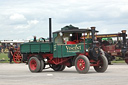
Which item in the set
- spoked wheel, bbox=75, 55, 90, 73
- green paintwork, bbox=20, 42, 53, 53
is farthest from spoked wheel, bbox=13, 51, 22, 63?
spoked wheel, bbox=75, 55, 90, 73

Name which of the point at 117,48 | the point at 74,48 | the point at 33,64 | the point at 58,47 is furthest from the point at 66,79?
the point at 117,48

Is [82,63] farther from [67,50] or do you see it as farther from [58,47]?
[58,47]

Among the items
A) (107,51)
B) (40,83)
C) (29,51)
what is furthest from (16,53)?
(40,83)

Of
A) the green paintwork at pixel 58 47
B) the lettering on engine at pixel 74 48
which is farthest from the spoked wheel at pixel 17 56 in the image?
the lettering on engine at pixel 74 48

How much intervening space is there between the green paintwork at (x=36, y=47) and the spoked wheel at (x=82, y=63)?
1.91 m

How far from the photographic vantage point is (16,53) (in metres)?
28.0

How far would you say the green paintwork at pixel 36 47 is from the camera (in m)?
18.2

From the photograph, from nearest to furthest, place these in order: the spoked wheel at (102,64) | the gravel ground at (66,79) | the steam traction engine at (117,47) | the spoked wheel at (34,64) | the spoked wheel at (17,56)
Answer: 1. the gravel ground at (66,79)
2. the spoked wheel at (102,64)
3. the spoked wheel at (34,64)
4. the steam traction engine at (117,47)
5. the spoked wheel at (17,56)

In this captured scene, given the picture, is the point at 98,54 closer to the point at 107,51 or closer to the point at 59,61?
the point at 59,61

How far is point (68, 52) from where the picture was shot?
688 inches

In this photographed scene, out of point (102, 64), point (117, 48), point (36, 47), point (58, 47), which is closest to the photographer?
point (102, 64)

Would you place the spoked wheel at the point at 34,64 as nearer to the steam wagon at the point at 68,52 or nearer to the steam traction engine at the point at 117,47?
the steam wagon at the point at 68,52

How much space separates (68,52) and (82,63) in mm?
1132

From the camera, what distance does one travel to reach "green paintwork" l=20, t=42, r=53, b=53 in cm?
1816
